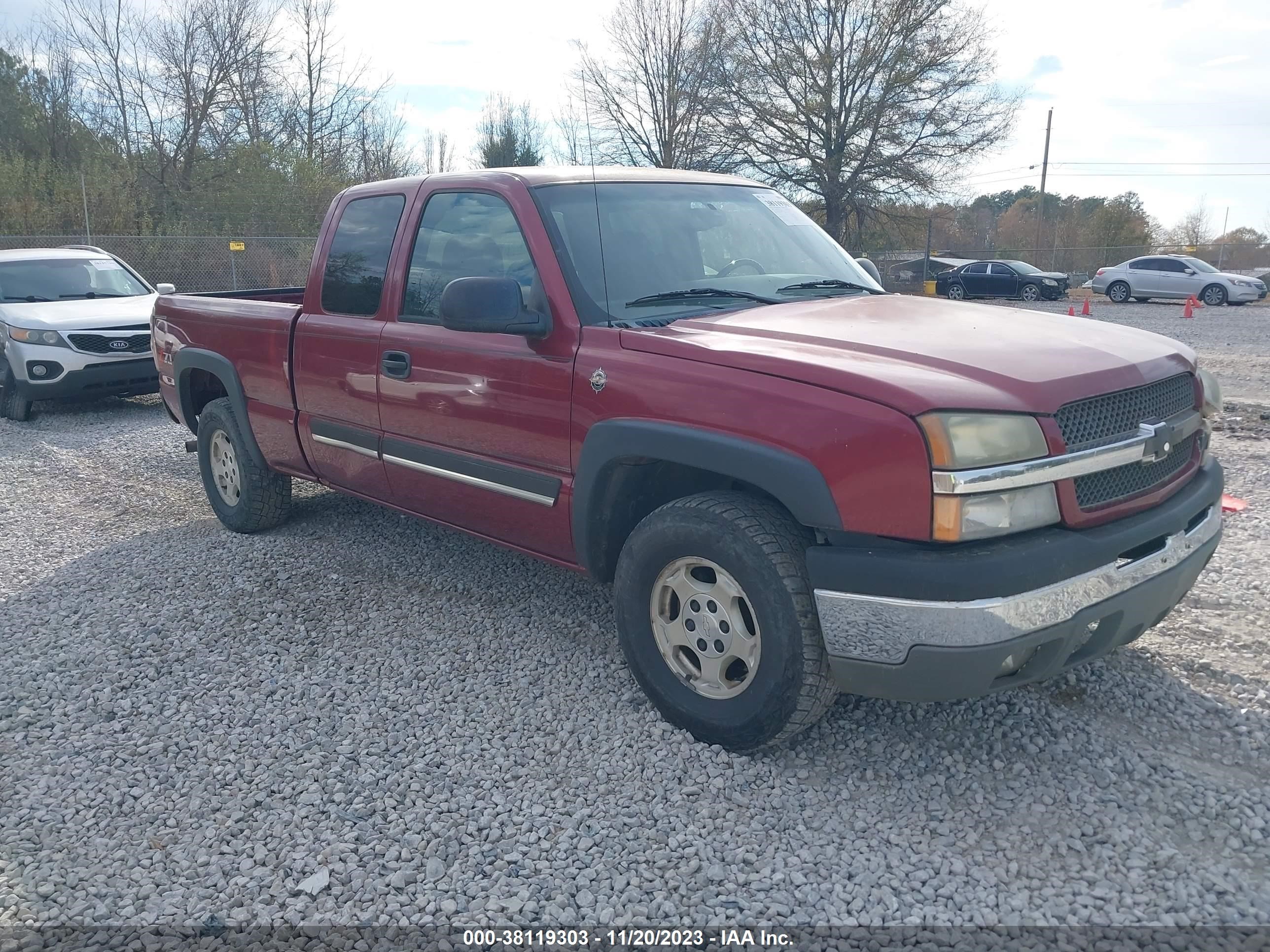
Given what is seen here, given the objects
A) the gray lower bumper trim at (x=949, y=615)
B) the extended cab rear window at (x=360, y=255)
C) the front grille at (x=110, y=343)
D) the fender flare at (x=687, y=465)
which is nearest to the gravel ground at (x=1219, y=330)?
the gray lower bumper trim at (x=949, y=615)

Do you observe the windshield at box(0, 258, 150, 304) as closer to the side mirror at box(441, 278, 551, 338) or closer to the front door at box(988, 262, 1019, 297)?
the side mirror at box(441, 278, 551, 338)

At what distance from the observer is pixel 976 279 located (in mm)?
29203

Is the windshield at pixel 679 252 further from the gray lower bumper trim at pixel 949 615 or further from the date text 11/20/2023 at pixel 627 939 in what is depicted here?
the date text 11/20/2023 at pixel 627 939

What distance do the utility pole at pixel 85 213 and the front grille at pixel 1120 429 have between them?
64.2 ft

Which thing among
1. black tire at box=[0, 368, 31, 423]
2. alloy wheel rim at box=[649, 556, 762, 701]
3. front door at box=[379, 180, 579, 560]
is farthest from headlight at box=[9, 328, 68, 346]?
alloy wheel rim at box=[649, 556, 762, 701]

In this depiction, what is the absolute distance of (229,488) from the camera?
6.11 meters

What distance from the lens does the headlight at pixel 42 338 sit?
32.4 ft

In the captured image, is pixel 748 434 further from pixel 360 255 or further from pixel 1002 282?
pixel 1002 282

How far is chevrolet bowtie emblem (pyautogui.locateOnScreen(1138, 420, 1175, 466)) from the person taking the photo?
3.07 m

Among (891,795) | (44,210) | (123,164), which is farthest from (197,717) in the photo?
(123,164)

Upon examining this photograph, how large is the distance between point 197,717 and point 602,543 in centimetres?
170

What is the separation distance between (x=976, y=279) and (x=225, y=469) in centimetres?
2699

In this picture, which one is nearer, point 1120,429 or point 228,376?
point 1120,429

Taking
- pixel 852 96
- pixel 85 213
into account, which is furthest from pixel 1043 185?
pixel 85 213
